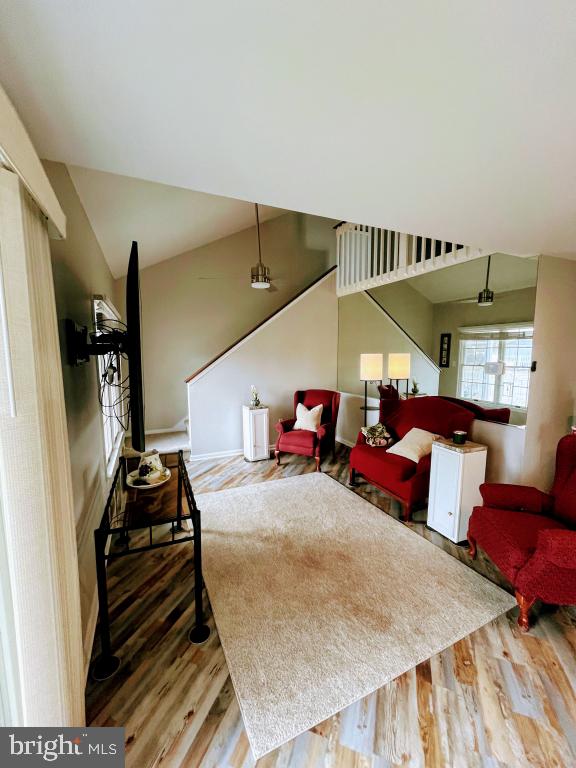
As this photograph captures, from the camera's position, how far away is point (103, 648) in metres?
1.64

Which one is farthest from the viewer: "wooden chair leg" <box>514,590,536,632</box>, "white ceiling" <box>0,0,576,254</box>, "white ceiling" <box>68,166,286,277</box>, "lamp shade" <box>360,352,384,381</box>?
"lamp shade" <box>360,352,384,381</box>

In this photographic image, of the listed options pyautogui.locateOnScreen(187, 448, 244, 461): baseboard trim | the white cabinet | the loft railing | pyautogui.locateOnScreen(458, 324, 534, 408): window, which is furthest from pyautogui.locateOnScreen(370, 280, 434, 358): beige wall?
pyautogui.locateOnScreen(187, 448, 244, 461): baseboard trim

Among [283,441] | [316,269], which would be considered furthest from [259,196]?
[316,269]

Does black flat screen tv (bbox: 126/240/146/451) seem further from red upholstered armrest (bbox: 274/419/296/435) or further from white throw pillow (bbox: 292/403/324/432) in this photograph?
white throw pillow (bbox: 292/403/324/432)

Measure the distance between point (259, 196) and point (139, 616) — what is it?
2514 millimetres

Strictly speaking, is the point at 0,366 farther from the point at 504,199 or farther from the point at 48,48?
the point at 504,199

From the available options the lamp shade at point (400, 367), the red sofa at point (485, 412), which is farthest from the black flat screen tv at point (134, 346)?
the red sofa at point (485, 412)

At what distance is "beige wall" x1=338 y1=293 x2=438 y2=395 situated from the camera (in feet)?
12.3

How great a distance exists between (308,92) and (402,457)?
9.77 ft

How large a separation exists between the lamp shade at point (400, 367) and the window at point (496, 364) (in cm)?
67

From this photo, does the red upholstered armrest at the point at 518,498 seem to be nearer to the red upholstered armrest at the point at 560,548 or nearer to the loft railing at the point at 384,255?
the red upholstered armrest at the point at 560,548

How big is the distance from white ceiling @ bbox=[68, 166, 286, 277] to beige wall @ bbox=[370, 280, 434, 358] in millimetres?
2344

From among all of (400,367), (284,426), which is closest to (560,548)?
(400,367)

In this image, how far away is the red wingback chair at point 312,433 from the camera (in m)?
4.24
